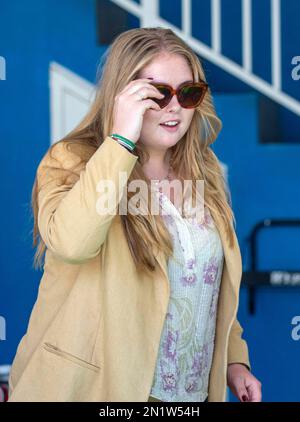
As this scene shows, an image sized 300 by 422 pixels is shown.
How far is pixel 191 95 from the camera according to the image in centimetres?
217

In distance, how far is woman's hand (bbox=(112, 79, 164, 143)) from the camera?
2008 mm

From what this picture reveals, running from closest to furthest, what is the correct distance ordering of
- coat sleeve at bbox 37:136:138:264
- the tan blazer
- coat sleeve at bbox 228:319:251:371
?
coat sleeve at bbox 37:136:138:264, the tan blazer, coat sleeve at bbox 228:319:251:371

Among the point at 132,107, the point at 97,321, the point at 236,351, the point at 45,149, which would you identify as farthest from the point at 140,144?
the point at 45,149

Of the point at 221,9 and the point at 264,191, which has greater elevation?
the point at 221,9

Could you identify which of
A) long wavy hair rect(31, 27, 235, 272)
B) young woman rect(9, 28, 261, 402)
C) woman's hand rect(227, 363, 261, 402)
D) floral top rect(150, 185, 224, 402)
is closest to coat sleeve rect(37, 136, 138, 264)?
young woman rect(9, 28, 261, 402)

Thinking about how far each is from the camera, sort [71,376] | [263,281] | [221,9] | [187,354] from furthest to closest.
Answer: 1. [221,9]
2. [263,281]
3. [187,354]
4. [71,376]

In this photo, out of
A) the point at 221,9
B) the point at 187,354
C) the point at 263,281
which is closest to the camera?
the point at 187,354

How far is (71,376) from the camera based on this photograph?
201cm

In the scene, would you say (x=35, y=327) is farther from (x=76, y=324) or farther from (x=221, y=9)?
(x=221, y=9)

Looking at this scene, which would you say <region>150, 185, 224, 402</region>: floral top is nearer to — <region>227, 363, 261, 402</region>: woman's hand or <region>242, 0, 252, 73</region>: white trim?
<region>227, 363, 261, 402</region>: woman's hand

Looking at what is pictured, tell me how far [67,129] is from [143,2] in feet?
2.21

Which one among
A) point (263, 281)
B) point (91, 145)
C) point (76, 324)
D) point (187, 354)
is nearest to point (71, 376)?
point (76, 324)

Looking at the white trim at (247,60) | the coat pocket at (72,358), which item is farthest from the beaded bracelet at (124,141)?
the white trim at (247,60)

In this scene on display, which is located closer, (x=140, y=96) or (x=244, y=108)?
(x=140, y=96)
